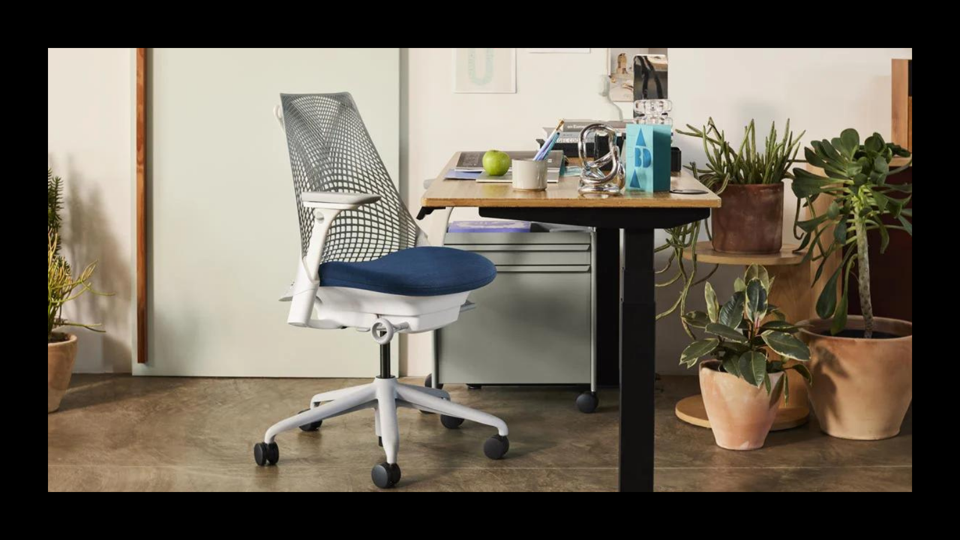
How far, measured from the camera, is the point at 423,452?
11.2ft

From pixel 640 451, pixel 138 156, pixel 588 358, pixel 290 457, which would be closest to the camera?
pixel 640 451

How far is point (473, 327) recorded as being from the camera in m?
3.90

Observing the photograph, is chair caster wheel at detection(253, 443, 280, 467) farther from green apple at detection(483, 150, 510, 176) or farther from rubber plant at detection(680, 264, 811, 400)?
rubber plant at detection(680, 264, 811, 400)

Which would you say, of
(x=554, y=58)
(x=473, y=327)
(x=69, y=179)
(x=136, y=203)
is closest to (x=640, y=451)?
(x=473, y=327)

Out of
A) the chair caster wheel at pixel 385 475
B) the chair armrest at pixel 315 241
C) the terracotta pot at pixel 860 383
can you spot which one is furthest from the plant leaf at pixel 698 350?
the chair armrest at pixel 315 241

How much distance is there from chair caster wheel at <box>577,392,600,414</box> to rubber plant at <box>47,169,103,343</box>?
1.92 m

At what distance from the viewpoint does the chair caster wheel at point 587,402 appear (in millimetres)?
3840

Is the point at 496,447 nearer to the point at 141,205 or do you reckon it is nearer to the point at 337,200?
the point at 337,200

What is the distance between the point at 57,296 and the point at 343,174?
1.27 meters

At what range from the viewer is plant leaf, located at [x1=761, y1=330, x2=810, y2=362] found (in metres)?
3.24

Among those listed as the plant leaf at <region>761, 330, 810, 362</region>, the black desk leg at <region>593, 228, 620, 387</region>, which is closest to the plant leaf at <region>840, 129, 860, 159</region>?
A: the plant leaf at <region>761, 330, 810, 362</region>

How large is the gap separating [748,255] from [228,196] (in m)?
2.06

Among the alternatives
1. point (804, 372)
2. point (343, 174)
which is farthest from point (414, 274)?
point (804, 372)

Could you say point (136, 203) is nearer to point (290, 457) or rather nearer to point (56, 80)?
point (56, 80)
